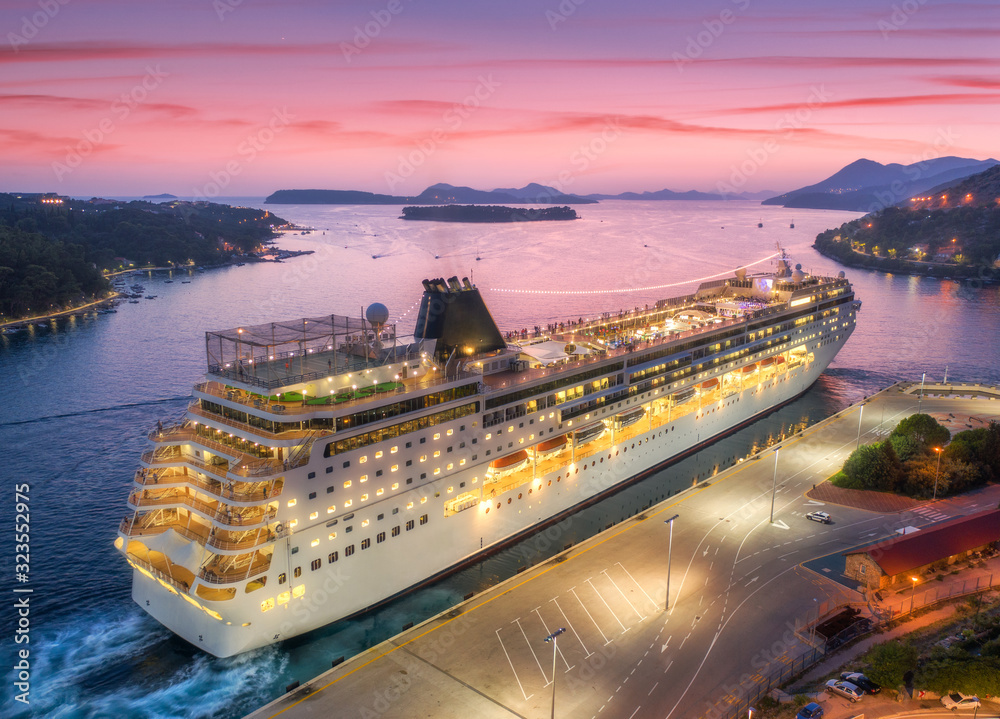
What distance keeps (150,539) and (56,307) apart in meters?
76.0

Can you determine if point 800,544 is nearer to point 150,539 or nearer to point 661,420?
point 661,420

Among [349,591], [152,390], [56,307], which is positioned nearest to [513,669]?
[349,591]

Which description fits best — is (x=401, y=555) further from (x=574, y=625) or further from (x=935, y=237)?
(x=935, y=237)

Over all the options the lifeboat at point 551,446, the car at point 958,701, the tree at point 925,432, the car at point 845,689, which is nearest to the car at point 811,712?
the car at point 845,689

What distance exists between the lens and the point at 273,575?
20.1 metres

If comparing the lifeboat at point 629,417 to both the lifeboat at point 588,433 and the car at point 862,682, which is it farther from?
the car at point 862,682

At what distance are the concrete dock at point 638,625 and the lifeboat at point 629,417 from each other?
427 centimetres

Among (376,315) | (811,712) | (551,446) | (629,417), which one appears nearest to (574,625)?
(811,712)

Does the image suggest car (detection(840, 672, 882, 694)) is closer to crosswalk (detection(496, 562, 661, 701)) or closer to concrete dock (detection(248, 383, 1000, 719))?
concrete dock (detection(248, 383, 1000, 719))

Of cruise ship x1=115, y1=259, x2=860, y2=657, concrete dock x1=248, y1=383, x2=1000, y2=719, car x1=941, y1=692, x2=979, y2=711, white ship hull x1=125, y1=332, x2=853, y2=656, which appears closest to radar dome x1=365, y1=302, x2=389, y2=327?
cruise ship x1=115, y1=259, x2=860, y2=657

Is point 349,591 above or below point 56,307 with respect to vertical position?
below

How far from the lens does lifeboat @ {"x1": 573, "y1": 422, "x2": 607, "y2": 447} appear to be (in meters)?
29.9

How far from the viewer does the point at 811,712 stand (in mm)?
16703

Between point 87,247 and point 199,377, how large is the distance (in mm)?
71155
